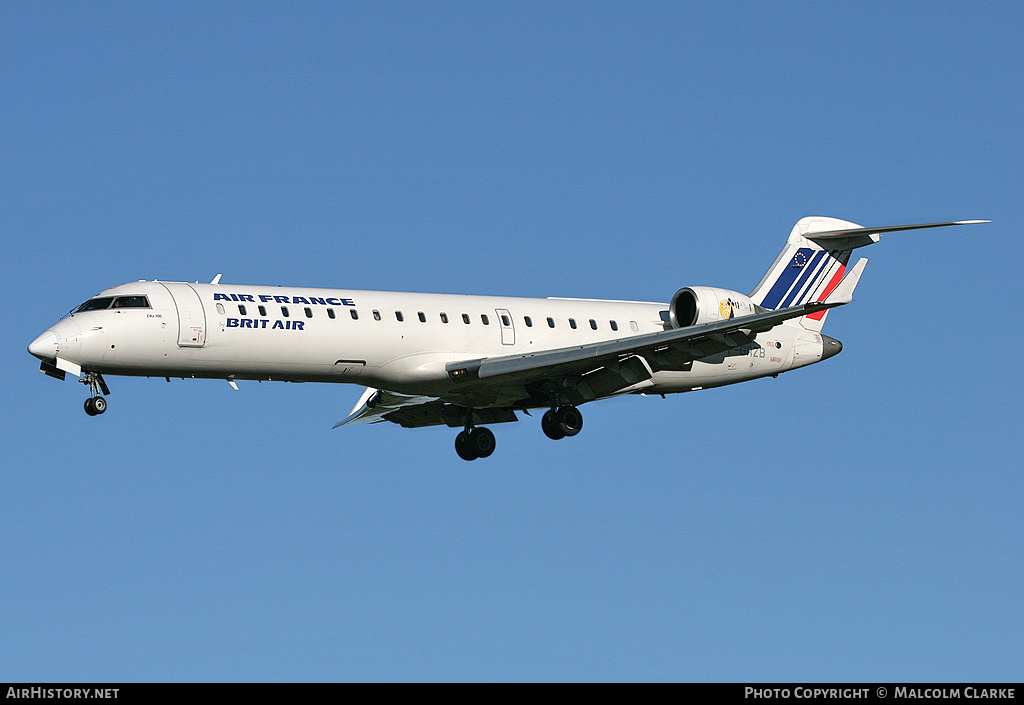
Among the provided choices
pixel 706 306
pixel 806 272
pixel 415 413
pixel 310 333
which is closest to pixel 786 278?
pixel 806 272

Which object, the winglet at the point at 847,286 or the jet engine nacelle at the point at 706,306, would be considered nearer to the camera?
the jet engine nacelle at the point at 706,306

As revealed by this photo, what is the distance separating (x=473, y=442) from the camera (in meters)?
35.0

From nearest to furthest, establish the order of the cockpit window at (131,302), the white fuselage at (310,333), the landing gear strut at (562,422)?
1. the white fuselage at (310,333)
2. the cockpit window at (131,302)
3. the landing gear strut at (562,422)

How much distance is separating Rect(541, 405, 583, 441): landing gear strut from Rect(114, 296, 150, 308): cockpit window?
382 inches

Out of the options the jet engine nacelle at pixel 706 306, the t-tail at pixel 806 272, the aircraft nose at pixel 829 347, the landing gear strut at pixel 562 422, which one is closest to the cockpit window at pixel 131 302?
the landing gear strut at pixel 562 422

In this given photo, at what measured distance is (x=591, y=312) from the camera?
3462cm

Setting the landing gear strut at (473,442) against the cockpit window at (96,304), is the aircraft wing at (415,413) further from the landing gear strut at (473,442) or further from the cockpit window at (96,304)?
the cockpit window at (96,304)

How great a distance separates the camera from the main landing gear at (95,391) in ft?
95.2

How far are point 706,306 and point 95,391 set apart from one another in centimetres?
1431

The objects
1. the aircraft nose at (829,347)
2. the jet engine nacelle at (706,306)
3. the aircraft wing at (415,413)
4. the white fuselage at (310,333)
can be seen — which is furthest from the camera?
the aircraft nose at (829,347)

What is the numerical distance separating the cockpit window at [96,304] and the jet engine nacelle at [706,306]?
13.6 m

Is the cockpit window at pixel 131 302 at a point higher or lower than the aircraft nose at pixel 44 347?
higher
